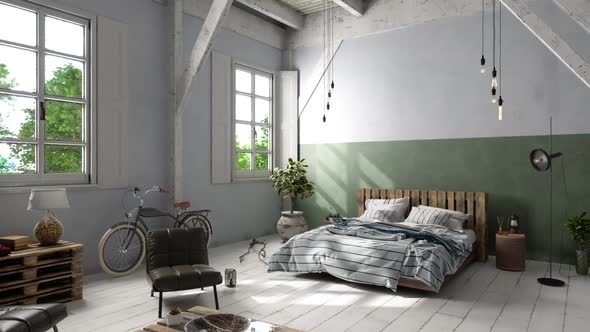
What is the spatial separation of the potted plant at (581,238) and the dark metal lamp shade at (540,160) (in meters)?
0.77

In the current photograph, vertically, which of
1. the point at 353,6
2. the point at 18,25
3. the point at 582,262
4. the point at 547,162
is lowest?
the point at 582,262

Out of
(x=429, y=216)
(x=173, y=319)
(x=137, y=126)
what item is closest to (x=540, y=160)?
(x=429, y=216)

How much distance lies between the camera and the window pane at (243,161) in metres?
8.02

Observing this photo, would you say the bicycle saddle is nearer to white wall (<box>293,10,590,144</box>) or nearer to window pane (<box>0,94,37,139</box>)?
window pane (<box>0,94,37,139</box>)

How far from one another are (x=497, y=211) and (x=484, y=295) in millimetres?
2340

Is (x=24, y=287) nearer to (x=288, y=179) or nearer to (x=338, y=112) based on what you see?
(x=288, y=179)

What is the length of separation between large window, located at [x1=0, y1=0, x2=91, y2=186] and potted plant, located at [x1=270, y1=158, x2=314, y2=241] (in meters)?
3.45

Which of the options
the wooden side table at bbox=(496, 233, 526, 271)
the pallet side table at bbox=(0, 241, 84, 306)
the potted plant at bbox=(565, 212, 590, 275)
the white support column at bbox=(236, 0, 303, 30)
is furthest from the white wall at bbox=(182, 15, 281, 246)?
the potted plant at bbox=(565, 212, 590, 275)

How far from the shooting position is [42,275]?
14.3 ft

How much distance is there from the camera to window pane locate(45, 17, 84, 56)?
16.8ft

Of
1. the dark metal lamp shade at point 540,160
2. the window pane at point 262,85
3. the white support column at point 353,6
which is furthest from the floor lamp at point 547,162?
the window pane at point 262,85

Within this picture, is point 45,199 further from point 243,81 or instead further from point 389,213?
point 389,213

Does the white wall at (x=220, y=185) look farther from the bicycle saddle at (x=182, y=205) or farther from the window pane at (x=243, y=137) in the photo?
the window pane at (x=243, y=137)

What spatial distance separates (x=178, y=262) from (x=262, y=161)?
4369mm
